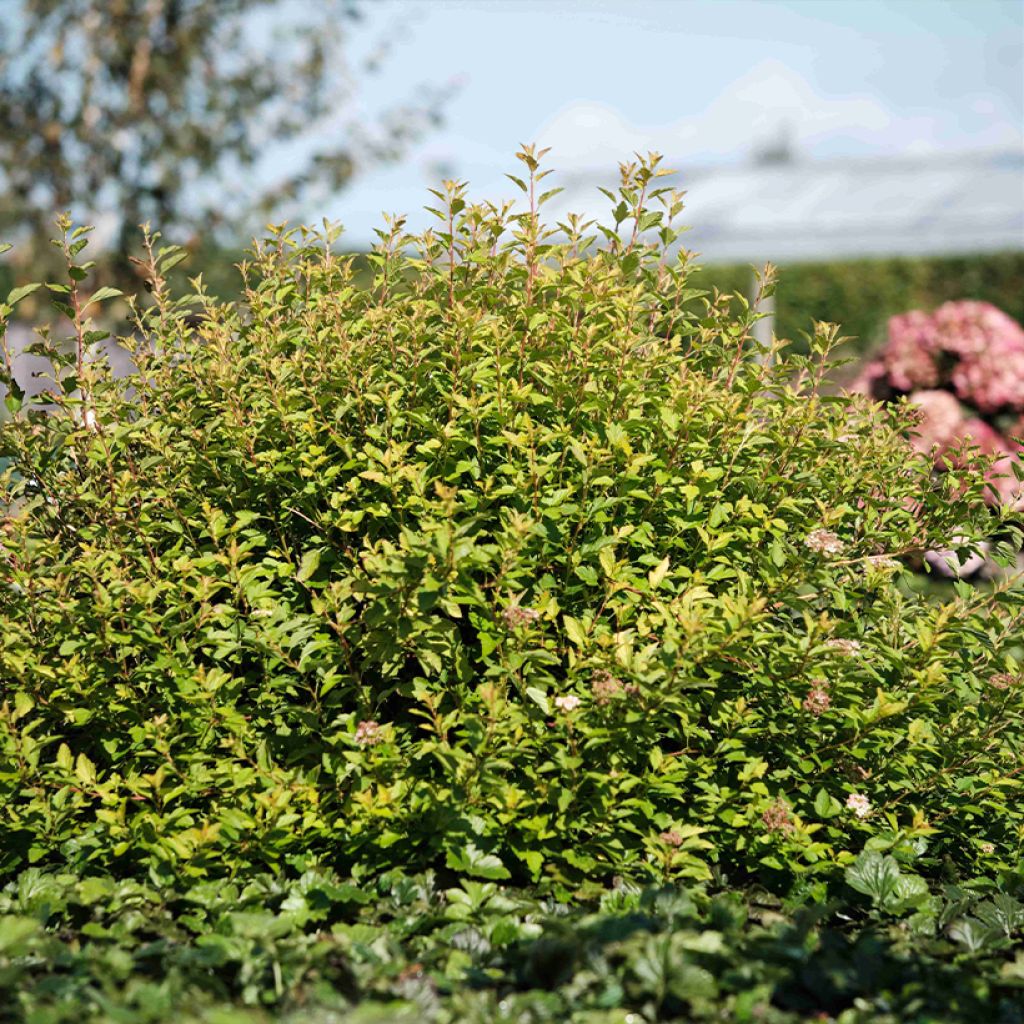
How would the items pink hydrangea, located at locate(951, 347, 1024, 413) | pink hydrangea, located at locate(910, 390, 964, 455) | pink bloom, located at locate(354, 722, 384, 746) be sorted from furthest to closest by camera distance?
pink hydrangea, located at locate(951, 347, 1024, 413), pink hydrangea, located at locate(910, 390, 964, 455), pink bloom, located at locate(354, 722, 384, 746)

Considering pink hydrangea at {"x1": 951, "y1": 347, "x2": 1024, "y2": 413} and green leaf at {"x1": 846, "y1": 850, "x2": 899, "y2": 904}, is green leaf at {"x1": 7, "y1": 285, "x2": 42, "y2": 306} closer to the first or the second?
green leaf at {"x1": 846, "y1": 850, "x2": 899, "y2": 904}

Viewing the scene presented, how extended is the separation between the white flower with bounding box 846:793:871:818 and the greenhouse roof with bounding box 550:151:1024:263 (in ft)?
59.4

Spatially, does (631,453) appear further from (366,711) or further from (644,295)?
(366,711)

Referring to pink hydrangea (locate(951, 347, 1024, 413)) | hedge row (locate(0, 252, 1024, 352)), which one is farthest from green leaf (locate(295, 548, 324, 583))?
hedge row (locate(0, 252, 1024, 352))

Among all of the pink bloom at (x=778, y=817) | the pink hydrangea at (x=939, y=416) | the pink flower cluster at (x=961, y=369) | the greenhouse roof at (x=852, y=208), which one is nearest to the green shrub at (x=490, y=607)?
the pink bloom at (x=778, y=817)

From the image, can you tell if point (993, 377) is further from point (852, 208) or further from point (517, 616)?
point (852, 208)

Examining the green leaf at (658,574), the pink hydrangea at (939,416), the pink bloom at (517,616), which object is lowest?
the pink bloom at (517,616)

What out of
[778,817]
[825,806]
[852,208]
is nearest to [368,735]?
[778,817]

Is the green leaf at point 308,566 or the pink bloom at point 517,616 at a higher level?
the green leaf at point 308,566

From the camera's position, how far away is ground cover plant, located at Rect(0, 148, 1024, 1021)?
2502mm

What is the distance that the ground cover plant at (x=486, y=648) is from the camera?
2502mm

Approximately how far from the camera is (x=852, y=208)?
2311 cm

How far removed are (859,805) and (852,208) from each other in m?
22.3

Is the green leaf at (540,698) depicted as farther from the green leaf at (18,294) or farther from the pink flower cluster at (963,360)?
the pink flower cluster at (963,360)
